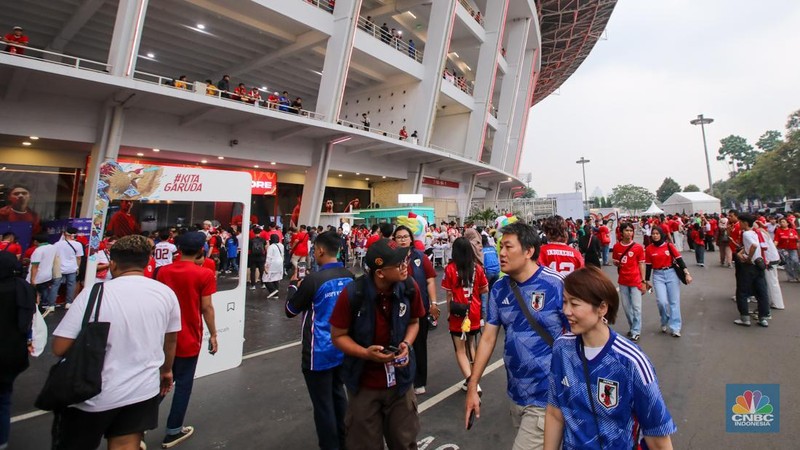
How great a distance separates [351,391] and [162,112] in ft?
49.2

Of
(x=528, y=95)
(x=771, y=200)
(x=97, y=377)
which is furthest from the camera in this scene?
(x=771, y=200)

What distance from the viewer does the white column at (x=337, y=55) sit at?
14.5 meters

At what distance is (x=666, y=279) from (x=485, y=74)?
2220 centimetres

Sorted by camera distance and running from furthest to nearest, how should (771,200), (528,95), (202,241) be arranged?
(771,200) < (528,95) < (202,241)

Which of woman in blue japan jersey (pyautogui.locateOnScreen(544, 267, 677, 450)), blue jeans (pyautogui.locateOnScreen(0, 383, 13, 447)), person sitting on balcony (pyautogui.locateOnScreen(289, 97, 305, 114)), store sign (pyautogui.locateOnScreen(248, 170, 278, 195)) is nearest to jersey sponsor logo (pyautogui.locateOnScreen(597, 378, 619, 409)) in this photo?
woman in blue japan jersey (pyautogui.locateOnScreen(544, 267, 677, 450))

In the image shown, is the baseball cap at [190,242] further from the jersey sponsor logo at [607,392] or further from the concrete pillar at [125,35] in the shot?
the concrete pillar at [125,35]

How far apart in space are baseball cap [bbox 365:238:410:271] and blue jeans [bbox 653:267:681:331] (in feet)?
17.7

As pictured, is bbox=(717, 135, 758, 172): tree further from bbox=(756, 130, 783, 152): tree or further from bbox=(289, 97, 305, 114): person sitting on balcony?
bbox=(289, 97, 305, 114): person sitting on balcony

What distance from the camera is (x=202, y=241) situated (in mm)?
3336

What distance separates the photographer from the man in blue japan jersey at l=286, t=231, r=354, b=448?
269 centimetres

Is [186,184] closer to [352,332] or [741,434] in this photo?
[352,332]

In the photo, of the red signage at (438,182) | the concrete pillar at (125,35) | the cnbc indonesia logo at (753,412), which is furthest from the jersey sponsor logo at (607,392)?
A: the red signage at (438,182)

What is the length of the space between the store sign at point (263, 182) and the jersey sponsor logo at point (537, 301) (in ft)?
62.1

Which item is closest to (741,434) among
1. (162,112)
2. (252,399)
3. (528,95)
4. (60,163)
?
(252,399)
